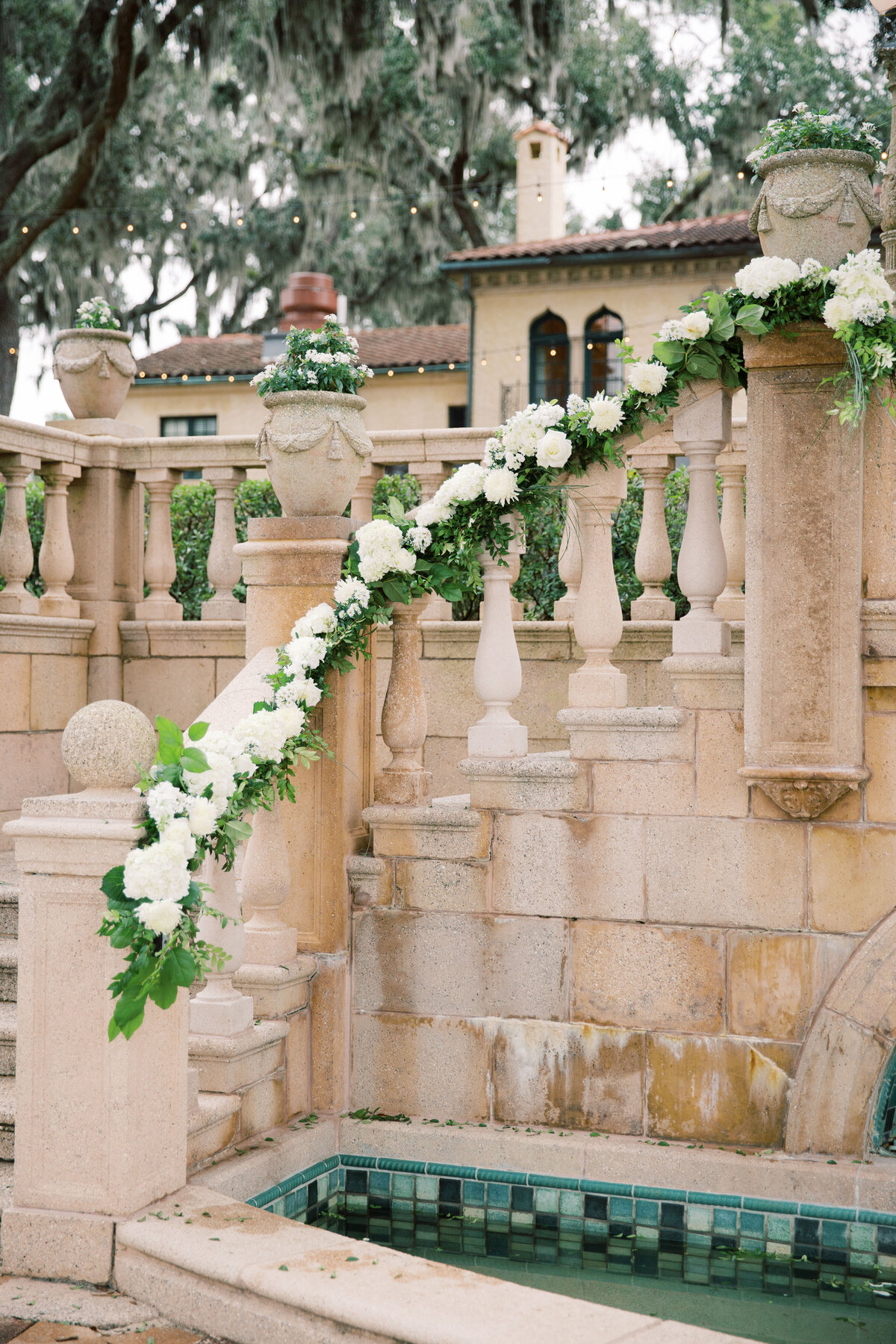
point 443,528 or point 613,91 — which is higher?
point 613,91

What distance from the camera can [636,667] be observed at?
241 inches

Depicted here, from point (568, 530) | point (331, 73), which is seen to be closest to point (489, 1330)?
point (568, 530)

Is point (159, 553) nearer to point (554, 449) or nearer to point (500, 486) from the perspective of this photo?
point (500, 486)

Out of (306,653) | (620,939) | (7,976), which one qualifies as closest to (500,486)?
(306,653)

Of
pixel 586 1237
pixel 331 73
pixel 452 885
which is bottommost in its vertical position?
pixel 586 1237

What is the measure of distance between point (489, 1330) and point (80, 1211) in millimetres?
1306

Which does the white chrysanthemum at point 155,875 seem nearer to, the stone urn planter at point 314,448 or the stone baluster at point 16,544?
the stone urn planter at point 314,448

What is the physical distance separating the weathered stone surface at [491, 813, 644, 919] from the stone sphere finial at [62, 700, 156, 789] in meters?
1.52

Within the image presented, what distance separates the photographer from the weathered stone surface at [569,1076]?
4453 millimetres

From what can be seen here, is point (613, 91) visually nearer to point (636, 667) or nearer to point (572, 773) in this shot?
point (636, 667)

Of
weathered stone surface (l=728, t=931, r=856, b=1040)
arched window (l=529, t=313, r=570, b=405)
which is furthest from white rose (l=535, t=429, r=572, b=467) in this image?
arched window (l=529, t=313, r=570, b=405)

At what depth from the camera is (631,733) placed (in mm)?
4430

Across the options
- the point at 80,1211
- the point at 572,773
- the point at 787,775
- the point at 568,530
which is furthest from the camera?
the point at 568,530

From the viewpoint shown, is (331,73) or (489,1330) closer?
(489,1330)
